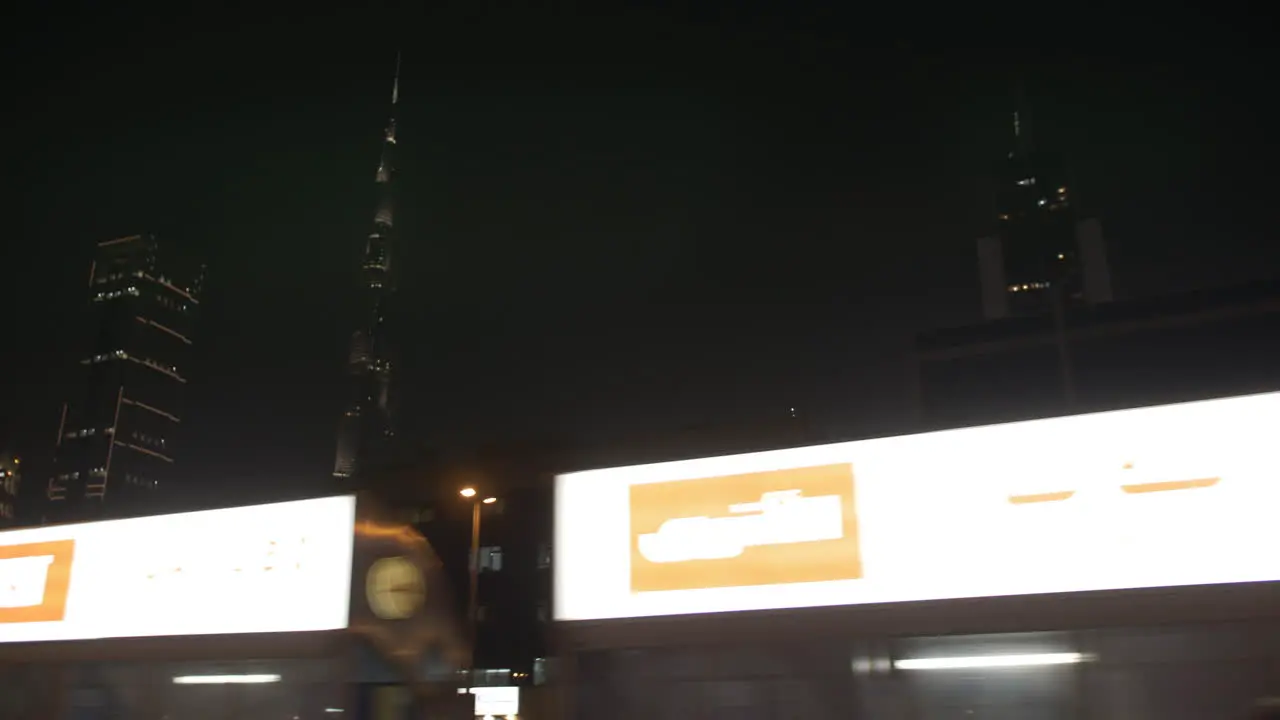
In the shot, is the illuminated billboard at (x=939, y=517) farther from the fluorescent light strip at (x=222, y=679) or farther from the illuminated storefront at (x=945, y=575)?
the fluorescent light strip at (x=222, y=679)

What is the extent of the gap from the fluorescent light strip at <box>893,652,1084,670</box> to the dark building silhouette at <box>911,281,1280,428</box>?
35179 mm

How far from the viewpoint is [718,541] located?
6703mm

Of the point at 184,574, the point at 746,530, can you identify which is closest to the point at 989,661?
the point at 746,530

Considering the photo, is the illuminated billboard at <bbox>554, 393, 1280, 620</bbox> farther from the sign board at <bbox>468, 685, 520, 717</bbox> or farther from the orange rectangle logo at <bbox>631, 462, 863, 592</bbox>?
the sign board at <bbox>468, 685, 520, 717</bbox>

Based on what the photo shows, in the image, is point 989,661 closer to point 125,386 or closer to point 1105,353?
point 1105,353

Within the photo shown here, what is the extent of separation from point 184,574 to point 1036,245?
129ft

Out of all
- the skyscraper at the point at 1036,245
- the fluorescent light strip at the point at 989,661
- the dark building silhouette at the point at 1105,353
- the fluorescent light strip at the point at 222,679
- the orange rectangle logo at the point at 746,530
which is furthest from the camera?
the dark building silhouette at the point at 1105,353

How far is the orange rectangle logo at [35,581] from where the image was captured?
30.8ft

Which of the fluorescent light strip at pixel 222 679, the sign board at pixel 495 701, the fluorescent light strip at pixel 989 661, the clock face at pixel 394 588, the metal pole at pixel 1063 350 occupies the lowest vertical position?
the sign board at pixel 495 701

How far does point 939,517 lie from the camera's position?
239 inches

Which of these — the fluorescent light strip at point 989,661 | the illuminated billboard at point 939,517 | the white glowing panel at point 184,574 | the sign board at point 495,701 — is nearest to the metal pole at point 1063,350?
the illuminated billboard at point 939,517

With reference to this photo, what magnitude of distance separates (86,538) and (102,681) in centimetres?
137

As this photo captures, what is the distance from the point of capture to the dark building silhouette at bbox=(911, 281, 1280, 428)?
137 feet

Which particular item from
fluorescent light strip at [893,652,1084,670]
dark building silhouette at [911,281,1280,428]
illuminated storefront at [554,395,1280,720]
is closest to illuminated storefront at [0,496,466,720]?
illuminated storefront at [554,395,1280,720]
